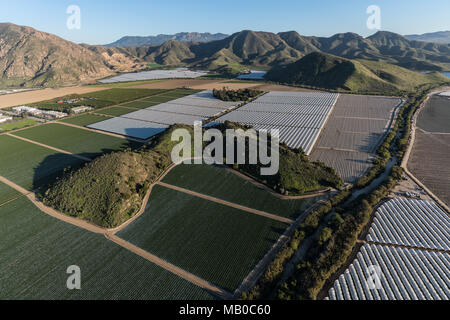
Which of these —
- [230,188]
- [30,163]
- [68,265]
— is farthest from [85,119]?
[230,188]

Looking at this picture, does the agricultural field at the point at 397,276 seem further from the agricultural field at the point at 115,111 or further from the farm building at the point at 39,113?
the farm building at the point at 39,113

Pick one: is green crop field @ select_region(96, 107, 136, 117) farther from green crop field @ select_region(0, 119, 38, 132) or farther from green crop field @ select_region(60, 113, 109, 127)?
green crop field @ select_region(0, 119, 38, 132)

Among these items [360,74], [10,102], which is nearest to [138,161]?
[10,102]

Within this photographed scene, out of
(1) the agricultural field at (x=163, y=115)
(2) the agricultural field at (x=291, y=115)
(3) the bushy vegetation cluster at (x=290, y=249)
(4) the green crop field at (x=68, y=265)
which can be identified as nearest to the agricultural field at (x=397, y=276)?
(3) the bushy vegetation cluster at (x=290, y=249)

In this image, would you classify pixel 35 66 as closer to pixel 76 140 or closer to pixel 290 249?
pixel 76 140

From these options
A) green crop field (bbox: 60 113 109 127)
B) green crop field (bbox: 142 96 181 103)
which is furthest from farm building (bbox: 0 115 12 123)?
green crop field (bbox: 142 96 181 103)

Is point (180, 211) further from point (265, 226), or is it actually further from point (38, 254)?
point (38, 254)
